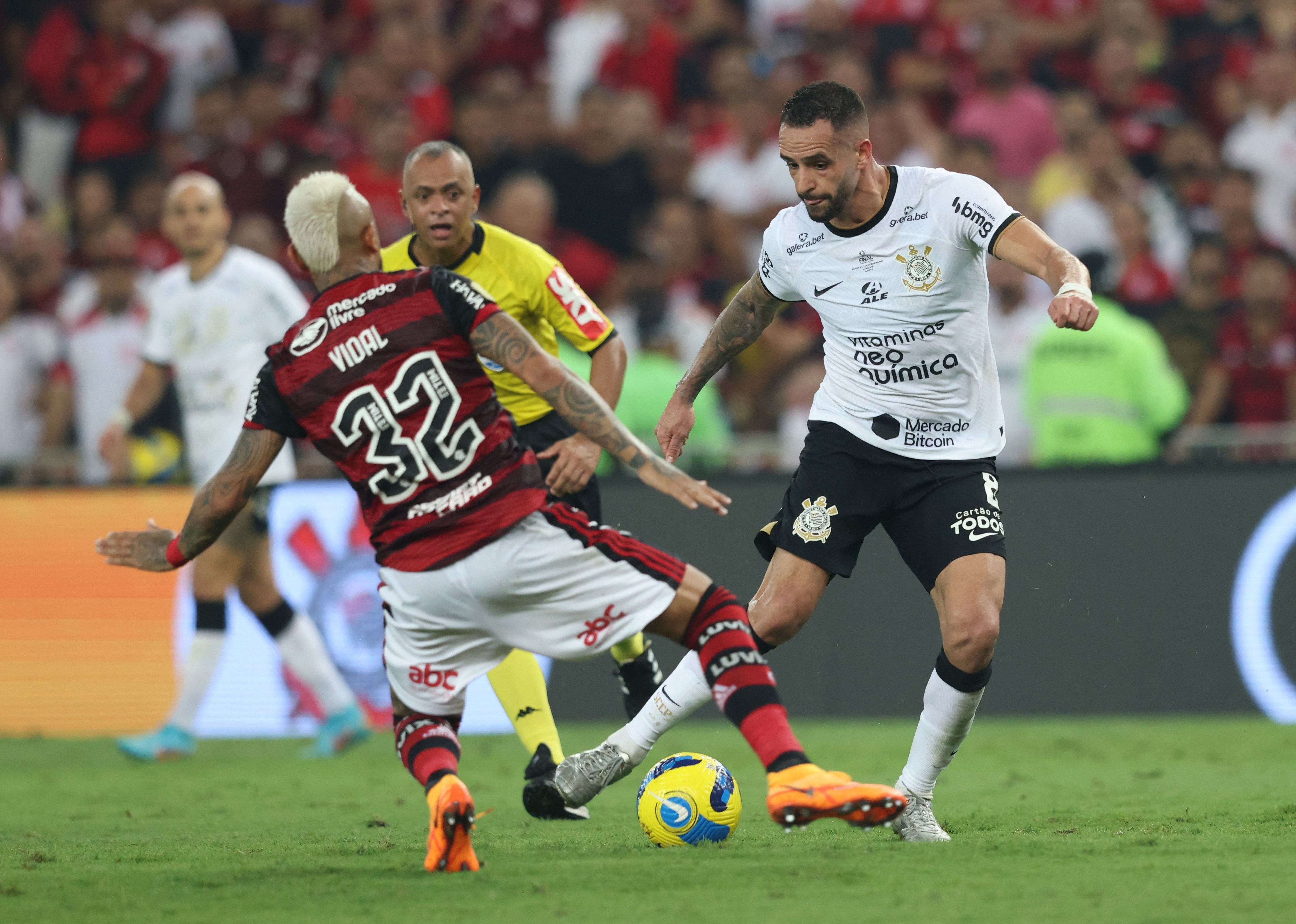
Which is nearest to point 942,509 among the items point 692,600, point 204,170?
point 692,600

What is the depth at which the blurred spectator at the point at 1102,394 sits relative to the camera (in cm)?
1026

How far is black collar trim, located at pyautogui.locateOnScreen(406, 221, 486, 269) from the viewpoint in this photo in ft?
22.0

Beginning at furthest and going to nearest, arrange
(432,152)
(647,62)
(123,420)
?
(647,62) → (123,420) → (432,152)

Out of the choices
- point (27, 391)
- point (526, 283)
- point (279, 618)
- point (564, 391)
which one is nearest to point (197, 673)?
point (279, 618)

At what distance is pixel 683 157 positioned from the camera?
13461 mm

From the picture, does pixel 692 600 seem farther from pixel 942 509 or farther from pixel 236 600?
pixel 236 600

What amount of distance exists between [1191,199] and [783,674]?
5.20 meters

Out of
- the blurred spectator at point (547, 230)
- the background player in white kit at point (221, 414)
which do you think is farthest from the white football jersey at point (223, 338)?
the blurred spectator at point (547, 230)

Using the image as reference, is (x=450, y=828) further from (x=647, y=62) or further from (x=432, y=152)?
(x=647, y=62)

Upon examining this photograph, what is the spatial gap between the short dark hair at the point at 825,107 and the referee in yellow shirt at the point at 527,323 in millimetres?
1267

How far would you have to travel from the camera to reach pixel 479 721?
1013 cm

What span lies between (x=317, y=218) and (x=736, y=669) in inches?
74.8

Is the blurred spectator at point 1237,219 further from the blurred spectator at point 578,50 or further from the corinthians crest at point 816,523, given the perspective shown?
the corinthians crest at point 816,523

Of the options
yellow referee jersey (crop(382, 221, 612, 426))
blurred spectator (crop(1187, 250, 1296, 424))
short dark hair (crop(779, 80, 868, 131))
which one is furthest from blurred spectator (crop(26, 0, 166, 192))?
short dark hair (crop(779, 80, 868, 131))
